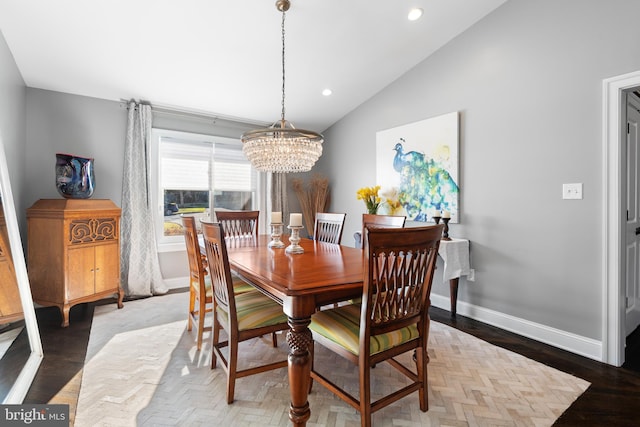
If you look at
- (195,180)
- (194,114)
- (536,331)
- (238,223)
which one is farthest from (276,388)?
(194,114)

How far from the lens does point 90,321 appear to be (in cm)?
287

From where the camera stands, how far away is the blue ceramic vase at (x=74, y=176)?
2.91 m

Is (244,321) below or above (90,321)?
above

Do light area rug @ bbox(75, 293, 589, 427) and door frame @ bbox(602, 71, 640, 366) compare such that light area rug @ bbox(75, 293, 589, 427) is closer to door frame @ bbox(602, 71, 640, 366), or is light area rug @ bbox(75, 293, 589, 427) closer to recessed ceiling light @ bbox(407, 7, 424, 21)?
door frame @ bbox(602, 71, 640, 366)

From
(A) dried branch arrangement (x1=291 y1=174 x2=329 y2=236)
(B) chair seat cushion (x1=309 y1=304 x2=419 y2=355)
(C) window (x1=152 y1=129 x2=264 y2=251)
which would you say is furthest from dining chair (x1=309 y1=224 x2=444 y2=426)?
(A) dried branch arrangement (x1=291 y1=174 x2=329 y2=236)

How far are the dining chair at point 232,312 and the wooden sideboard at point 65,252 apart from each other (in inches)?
72.7

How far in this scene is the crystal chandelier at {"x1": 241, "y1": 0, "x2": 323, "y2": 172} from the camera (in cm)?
228

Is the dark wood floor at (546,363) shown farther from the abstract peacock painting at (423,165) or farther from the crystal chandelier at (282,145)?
the crystal chandelier at (282,145)

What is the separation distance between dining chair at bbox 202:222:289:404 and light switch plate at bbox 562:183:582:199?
2340mm

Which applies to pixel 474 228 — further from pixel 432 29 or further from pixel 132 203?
pixel 132 203

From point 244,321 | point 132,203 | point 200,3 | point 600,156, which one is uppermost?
point 200,3

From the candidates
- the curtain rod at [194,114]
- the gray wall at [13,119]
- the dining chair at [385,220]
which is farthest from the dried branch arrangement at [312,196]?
the gray wall at [13,119]

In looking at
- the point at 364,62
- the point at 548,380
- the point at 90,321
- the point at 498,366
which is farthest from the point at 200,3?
the point at 548,380

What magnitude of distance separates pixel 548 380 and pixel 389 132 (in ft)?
9.30
